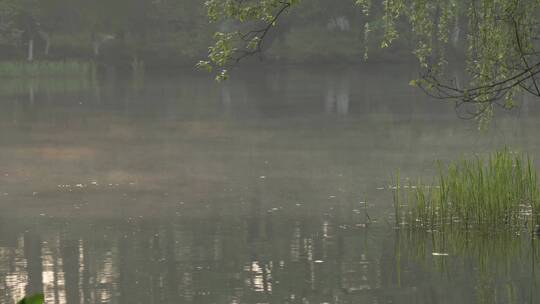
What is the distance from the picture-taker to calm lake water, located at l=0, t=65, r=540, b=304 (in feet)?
44.3

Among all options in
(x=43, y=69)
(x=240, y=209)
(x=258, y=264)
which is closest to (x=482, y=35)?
(x=258, y=264)

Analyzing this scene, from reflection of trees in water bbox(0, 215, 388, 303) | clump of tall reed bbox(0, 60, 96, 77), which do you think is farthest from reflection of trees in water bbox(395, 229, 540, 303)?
clump of tall reed bbox(0, 60, 96, 77)

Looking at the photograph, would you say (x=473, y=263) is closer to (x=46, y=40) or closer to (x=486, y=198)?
(x=486, y=198)

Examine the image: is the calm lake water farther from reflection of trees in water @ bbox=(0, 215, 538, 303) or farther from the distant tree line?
the distant tree line

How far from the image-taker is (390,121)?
3678cm

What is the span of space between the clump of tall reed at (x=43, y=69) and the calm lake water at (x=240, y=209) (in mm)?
27260

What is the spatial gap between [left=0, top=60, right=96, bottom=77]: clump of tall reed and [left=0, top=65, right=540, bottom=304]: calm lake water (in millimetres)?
27260

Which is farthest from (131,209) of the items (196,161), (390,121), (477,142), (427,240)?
(390,121)

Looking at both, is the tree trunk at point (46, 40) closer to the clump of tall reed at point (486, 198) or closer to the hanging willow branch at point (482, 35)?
the clump of tall reed at point (486, 198)

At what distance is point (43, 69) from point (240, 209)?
52.3 meters

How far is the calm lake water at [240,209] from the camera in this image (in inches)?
532

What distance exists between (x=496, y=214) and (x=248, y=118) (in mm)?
22726

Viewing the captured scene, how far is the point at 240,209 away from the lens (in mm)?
19297

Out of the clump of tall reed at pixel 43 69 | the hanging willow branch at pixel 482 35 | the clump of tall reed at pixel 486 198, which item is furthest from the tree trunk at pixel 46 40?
the hanging willow branch at pixel 482 35
